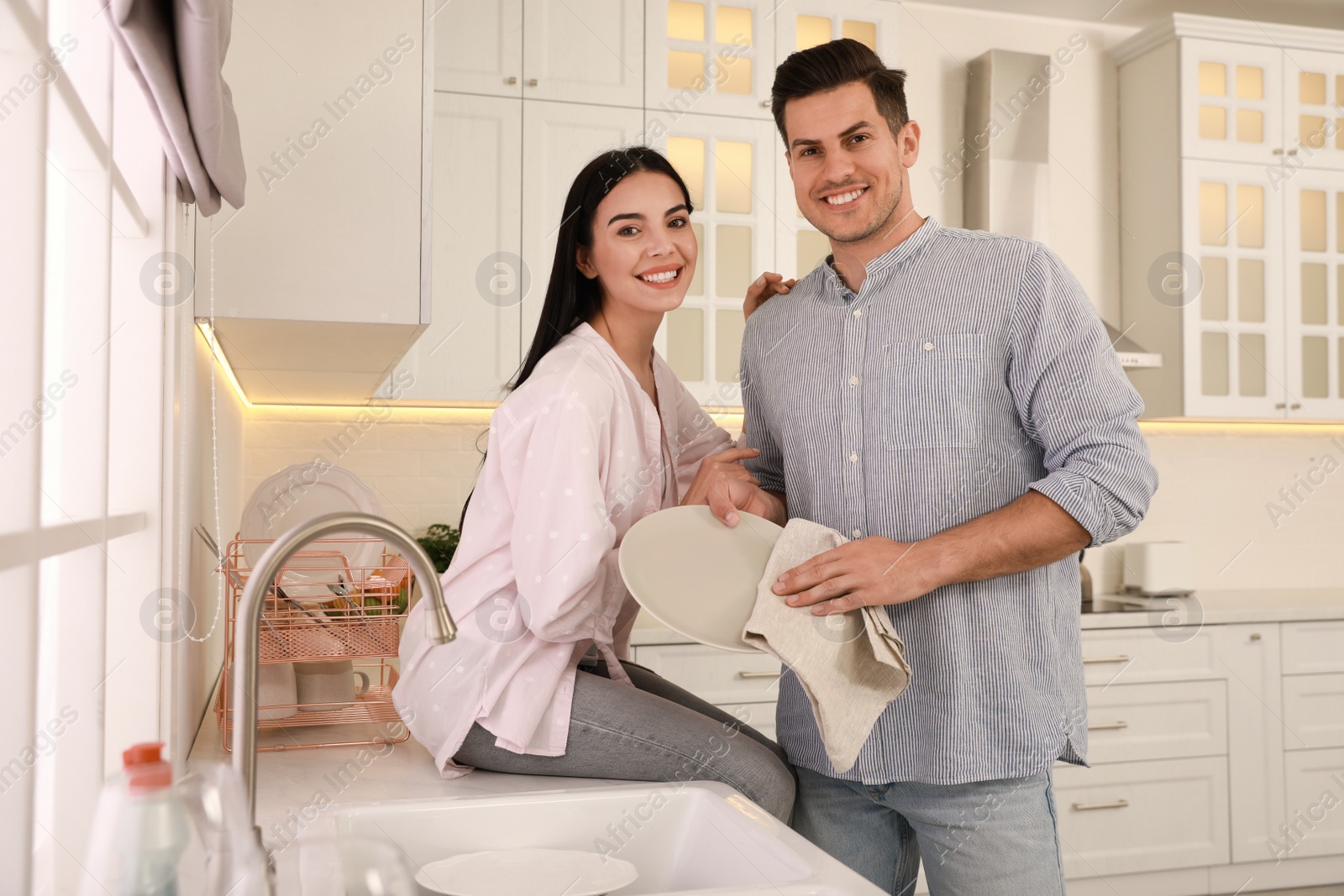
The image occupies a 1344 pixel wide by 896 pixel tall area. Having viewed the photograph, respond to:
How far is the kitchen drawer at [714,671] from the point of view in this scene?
8.86ft

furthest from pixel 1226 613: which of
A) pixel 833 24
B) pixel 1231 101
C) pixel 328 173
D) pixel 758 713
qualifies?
pixel 328 173

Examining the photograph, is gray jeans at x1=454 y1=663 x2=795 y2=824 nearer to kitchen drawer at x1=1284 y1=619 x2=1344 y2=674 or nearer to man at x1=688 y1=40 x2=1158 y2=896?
man at x1=688 y1=40 x2=1158 y2=896

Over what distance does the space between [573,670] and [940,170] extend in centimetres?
276

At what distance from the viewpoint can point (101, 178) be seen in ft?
2.87

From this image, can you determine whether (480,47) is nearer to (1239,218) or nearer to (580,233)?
(580,233)

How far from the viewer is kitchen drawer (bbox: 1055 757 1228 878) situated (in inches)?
114

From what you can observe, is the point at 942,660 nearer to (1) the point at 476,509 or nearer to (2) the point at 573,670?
(2) the point at 573,670

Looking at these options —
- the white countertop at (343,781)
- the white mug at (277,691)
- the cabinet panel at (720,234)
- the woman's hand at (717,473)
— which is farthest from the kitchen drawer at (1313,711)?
the white mug at (277,691)

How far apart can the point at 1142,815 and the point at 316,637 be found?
96.4 inches

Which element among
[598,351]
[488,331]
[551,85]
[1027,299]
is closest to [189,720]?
[598,351]

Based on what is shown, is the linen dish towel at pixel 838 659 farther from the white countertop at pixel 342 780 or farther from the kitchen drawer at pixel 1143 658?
the kitchen drawer at pixel 1143 658

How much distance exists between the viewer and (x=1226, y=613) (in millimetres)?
3021

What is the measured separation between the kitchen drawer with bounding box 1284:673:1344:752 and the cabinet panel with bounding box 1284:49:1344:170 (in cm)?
166

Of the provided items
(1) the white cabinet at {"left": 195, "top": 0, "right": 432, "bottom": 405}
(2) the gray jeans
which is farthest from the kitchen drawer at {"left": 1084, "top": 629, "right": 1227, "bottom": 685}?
(1) the white cabinet at {"left": 195, "top": 0, "right": 432, "bottom": 405}
